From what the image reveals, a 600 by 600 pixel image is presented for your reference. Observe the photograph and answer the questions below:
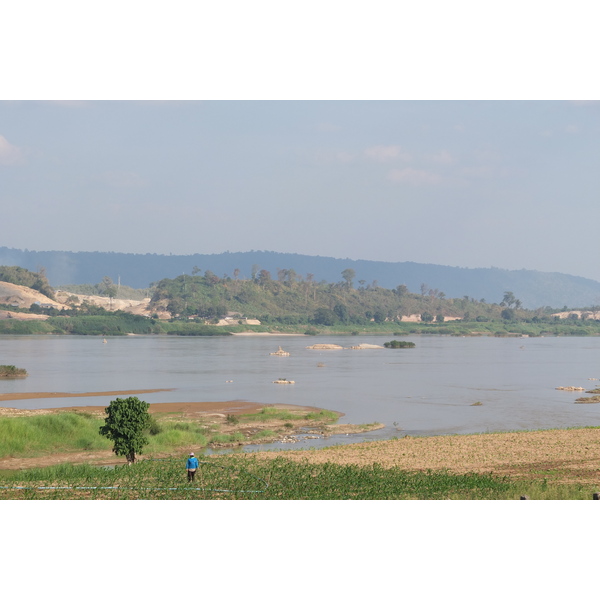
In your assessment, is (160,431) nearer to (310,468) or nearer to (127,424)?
(127,424)

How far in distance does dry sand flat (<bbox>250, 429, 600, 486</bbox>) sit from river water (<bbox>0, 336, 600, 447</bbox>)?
4.83 meters

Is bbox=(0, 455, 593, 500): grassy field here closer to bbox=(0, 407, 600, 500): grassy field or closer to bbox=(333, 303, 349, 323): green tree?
bbox=(0, 407, 600, 500): grassy field

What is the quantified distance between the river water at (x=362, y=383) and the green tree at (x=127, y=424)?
24.9 ft

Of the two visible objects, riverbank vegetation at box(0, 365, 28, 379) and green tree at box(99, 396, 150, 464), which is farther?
riverbank vegetation at box(0, 365, 28, 379)

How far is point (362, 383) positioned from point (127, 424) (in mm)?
29547

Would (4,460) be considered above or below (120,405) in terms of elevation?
below

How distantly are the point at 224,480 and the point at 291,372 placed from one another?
40.1 meters

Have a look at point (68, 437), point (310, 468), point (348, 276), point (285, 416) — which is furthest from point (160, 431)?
point (348, 276)

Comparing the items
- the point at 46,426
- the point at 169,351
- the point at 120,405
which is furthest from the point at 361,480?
the point at 169,351

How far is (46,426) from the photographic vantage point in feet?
69.1

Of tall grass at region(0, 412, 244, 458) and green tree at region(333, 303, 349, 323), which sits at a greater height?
green tree at region(333, 303, 349, 323)

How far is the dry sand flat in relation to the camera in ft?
47.8

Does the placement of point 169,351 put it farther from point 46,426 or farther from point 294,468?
point 294,468

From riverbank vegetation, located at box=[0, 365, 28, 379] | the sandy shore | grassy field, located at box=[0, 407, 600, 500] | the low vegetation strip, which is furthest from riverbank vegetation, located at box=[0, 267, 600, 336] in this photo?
the low vegetation strip
